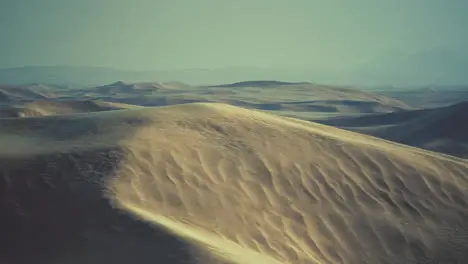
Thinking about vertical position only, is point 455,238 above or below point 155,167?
below

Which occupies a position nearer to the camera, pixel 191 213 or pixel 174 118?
pixel 191 213

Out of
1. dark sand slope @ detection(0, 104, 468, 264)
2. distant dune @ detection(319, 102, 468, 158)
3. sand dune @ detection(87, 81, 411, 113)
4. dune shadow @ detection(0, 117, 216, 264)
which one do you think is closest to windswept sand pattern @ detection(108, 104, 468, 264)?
dark sand slope @ detection(0, 104, 468, 264)

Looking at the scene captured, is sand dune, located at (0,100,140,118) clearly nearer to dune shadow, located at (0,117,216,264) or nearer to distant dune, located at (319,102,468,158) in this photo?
distant dune, located at (319,102,468,158)

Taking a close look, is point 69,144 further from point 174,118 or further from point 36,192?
point 174,118

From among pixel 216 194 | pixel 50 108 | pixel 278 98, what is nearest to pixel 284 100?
pixel 278 98

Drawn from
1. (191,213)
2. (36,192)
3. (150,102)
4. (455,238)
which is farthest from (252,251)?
(150,102)
